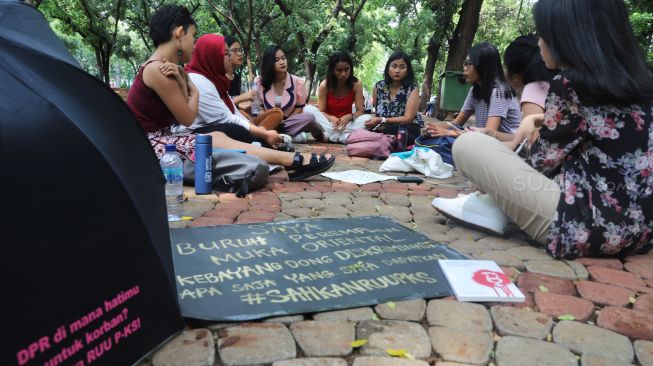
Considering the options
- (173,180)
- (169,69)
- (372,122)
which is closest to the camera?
(173,180)

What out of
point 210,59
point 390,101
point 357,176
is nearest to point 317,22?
point 390,101

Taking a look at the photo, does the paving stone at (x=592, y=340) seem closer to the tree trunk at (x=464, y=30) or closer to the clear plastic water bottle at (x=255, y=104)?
the clear plastic water bottle at (x=255, y=104)

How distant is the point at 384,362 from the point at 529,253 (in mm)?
1320

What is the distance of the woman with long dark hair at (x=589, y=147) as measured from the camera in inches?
85.7

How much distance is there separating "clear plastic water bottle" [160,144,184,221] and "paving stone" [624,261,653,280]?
2438mm

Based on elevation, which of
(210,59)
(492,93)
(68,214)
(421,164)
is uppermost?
(210,59)

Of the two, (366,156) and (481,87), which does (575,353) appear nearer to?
(481,87)

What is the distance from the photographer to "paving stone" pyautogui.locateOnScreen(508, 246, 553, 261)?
247cm

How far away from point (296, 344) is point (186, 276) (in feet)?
1.97

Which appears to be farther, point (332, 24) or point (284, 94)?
point (332, 24)

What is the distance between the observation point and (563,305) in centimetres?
197

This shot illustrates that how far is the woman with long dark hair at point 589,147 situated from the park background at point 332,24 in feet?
27.4

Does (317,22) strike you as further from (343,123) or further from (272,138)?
(272,138)

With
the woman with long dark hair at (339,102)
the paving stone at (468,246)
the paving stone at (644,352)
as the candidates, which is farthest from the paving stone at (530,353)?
the woman with long dark hair at (339,102)
